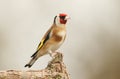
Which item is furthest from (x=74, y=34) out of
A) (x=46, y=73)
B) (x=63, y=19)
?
(x=46, y=73)

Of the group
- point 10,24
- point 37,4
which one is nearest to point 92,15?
point 37,4

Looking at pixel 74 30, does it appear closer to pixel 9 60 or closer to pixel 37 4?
pixel 37 4

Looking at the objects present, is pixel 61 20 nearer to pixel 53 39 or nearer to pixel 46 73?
pixel 53 39

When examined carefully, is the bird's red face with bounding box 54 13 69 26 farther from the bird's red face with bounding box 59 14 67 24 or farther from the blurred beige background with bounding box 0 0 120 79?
the blurred beige background with bounding box 0 0 120 79

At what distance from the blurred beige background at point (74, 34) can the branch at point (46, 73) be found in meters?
1.01

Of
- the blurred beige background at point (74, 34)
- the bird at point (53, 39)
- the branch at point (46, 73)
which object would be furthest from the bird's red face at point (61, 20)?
the blurred beige background at point (74, 34)

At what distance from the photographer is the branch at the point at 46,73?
175 cm

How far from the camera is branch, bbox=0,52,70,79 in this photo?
5.73 ft

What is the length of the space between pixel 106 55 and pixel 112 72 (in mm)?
127

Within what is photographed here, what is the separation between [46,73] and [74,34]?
1.47 metres

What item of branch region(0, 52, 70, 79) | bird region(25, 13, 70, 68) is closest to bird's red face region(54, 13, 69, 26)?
bird region(25, 13, 70, 68)

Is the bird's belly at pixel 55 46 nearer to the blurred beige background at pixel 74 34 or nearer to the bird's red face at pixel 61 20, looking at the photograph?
the bird's red face at pixel 61 20

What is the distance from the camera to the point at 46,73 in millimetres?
1778

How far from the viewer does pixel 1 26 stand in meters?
3.10
